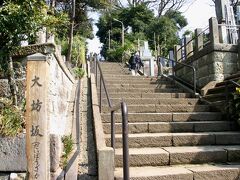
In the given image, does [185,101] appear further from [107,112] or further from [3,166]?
[3,166]

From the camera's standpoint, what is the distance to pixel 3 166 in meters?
4.12

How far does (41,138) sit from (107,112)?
2.87m

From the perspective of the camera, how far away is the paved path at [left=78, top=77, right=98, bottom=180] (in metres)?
4.28

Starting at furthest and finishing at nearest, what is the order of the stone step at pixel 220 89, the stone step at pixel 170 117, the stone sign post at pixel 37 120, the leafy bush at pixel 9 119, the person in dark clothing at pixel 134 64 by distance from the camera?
1. the person in dark clothing at pixel 134 64
2. the stone step at pixel 220 89
3. the stone step at pixel 170 117
4. the leafy bush at pixel 9 119
5. the stone sign post at pixel 37 120

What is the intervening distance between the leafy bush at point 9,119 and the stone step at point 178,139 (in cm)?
151

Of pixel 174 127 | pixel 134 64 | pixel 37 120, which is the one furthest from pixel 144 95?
pixel 134 64

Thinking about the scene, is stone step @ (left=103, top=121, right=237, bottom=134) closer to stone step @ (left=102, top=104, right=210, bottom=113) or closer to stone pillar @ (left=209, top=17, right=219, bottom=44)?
stone step @ (left=102, top=104, right=210, bottom=113)

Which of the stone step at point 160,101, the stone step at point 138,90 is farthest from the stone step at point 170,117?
the stone step at point 138,90

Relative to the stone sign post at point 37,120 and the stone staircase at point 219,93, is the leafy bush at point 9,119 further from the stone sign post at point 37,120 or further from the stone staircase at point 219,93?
the stone staircase at point 219,93

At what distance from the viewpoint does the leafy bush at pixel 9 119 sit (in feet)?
13.8

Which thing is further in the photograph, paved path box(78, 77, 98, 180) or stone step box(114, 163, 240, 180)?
paved path box(78, 77, 98, 180)

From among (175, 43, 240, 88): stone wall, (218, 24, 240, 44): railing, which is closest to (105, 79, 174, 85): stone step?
(175, 43, 240, 88): stone wall

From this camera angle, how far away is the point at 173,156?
4.69m

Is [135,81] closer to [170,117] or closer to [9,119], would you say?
[170,117]
